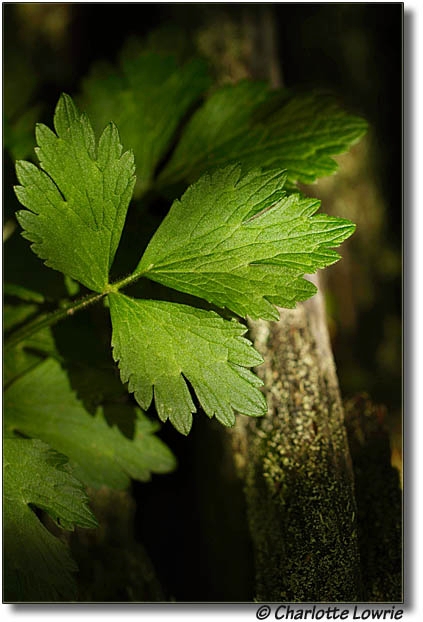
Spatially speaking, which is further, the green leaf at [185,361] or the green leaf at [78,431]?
the green leaf at [78,431]

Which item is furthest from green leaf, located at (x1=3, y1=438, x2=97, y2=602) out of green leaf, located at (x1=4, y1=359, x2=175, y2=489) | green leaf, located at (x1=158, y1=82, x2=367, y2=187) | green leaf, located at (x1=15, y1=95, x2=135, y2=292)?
green leaf, located at (x1=158, y1=82, x2=367, y2=187)

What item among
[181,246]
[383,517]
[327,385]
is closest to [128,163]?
[181,246]

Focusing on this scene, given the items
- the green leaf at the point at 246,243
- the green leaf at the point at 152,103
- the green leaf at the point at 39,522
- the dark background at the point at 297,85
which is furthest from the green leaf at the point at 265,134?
the green leaf at the point at 39,522

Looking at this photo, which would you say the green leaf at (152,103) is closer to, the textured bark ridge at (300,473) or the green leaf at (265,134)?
the green leaf at (265,134)

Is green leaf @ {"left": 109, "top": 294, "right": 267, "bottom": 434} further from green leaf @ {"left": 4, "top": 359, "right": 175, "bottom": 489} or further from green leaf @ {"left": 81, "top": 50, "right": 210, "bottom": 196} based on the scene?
green leaf @ {"left": 81, "top": 50, "right": 210, "bottom": 196}

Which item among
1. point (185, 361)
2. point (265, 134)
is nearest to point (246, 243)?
point (185, 361)

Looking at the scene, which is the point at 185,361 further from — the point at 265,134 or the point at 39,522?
the point at 265,134

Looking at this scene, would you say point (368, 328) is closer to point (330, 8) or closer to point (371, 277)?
point (371, 277)
